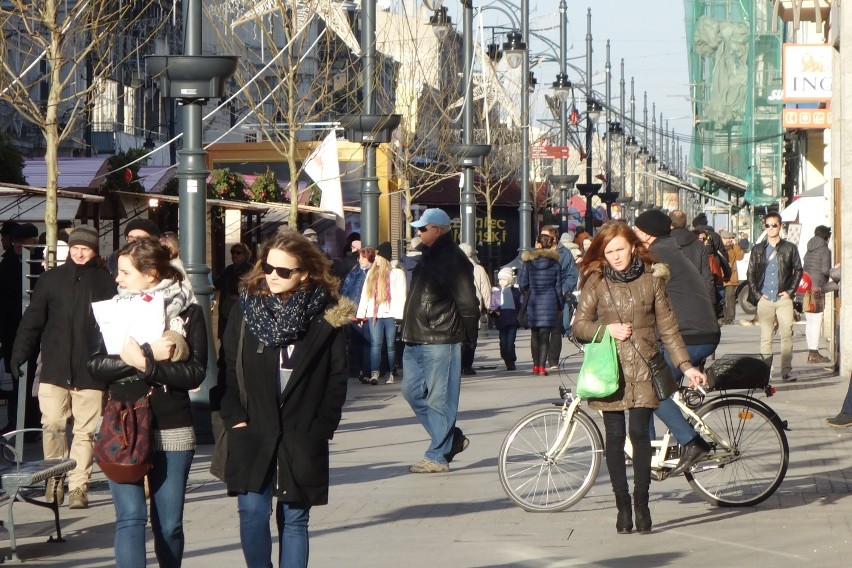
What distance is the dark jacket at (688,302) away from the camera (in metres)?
10.2

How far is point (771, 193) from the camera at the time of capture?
173 feet

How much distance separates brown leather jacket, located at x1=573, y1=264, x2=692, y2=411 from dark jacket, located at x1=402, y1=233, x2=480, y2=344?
8.18 ft

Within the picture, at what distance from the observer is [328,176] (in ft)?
88.1

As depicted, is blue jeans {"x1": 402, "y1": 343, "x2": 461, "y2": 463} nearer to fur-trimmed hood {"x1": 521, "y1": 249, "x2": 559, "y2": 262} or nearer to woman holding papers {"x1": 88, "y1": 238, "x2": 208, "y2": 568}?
woman holding papers {"x1": 88, "y1": 238, "x2": 208, "y2": 568}

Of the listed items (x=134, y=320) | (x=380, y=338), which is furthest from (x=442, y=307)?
(x=380, y=338)

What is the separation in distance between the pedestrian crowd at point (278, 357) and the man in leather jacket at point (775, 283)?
83.4 inches

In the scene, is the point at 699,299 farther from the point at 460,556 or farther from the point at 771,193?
the point at 771,193

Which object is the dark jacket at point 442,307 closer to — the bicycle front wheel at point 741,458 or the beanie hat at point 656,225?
the beanie hat at point 656,225

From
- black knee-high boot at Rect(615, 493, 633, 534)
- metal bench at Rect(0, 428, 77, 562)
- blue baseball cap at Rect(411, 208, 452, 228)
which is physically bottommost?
black knee-high boot at Rect(615, 493, 633, 534)

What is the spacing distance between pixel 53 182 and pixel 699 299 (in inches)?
221

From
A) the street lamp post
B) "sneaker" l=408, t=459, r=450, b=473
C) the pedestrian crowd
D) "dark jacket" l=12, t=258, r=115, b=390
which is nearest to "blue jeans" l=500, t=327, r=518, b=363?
the pedestrian crowd

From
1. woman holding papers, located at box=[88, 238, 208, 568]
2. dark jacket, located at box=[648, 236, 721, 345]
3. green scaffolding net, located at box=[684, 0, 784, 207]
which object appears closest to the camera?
woman holding papers, located at box=[88, 238, 208, 568]

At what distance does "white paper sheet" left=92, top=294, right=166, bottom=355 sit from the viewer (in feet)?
20.9

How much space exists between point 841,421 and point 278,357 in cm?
817
